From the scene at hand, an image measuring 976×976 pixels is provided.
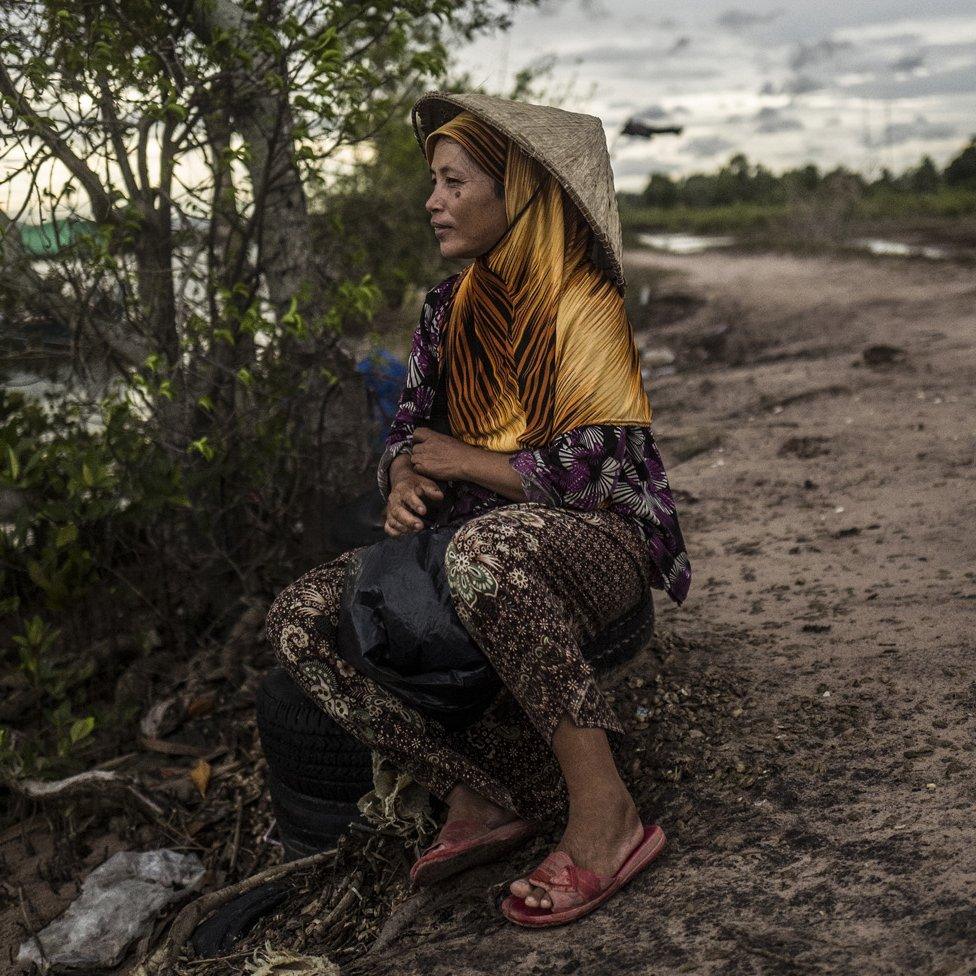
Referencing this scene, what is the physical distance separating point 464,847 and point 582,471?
3.08 ft

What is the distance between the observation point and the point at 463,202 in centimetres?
270

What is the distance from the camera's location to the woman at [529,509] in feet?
7.75

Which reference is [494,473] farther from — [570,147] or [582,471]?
[570,147]

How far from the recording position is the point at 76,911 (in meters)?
3.40

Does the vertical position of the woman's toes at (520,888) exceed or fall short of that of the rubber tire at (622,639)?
it falls short

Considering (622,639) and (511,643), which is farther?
(622,639)

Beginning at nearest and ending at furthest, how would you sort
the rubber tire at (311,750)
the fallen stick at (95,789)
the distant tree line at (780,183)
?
the rubber tire at (311,750)
the fallen stick at (95,789)
the distant tree line at (780,183)

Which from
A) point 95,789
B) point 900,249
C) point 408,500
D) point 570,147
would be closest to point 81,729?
point 95,789

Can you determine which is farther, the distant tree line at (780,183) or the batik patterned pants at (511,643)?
the distant tree line at (780,183)

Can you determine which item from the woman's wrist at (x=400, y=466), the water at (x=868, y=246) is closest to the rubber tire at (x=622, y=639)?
the woman's wrist at (x=400, y=466)

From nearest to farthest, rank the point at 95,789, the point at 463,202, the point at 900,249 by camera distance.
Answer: the point at 463,202 → the point at 95,789 → the point at 900,249

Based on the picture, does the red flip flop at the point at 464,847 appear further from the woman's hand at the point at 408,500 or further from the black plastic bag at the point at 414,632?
the woman's hand at the point at 408,500

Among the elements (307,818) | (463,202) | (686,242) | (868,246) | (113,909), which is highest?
(686,242)

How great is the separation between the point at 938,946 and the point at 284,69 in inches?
147
